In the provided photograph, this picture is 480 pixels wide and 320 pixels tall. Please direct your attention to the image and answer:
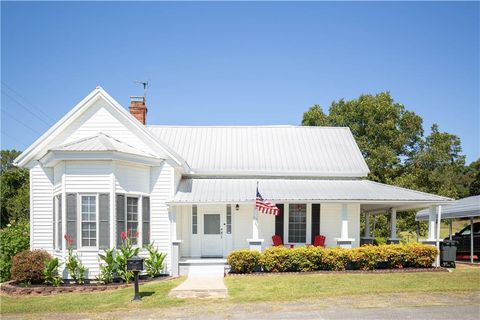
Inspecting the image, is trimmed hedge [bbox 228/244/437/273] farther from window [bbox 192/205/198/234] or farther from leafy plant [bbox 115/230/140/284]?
leafy plant [bbox 115/230/140/284]

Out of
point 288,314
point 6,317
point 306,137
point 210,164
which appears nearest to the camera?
point 288,314

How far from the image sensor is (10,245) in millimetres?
18484

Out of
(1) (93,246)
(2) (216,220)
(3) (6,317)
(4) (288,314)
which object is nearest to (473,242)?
(2) (216,220)

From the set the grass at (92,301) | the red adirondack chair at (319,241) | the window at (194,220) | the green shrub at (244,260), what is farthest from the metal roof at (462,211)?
the grass at (92,301)

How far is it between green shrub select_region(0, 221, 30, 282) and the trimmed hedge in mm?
8270

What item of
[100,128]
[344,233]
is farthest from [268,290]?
[100,128]

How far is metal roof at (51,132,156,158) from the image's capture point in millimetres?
16469

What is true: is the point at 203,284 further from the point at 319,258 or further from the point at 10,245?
the point at 10,245

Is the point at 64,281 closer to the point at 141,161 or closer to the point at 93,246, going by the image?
the point at 93,246

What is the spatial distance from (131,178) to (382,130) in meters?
23.4

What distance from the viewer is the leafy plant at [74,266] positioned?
53.0 ft

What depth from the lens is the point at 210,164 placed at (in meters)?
22.1

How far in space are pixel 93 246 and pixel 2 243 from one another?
4630 mm

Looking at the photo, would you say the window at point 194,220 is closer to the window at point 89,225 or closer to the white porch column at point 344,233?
the window at point 89,225
